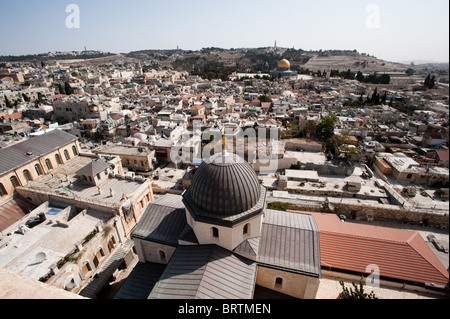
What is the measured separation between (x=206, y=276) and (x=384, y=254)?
41.6ft

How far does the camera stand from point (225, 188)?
10.9 m

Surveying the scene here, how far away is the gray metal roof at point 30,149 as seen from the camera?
19875 millimetres

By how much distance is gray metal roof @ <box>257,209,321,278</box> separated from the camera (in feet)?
37.0

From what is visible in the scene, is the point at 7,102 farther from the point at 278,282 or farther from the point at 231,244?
the point at 278,282

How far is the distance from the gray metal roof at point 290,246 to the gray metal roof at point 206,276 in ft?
4.08

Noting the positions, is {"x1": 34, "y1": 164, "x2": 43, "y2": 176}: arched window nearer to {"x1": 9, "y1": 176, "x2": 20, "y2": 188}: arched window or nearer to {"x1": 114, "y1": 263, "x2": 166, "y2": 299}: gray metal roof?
{"x1": 9, "y1": 176, "x2": 20, "y2": 188}: arched window

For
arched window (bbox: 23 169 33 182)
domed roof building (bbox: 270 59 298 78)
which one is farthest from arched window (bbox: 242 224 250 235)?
domed roof building (bbox: 270 59 298 78)

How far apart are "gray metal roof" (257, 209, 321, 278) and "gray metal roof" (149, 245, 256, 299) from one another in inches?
48.9

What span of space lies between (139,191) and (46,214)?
Result: 7.49 m

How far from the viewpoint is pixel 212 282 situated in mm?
10133

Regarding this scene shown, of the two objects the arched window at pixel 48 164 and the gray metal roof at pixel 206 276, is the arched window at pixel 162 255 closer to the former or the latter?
the gray metal roof at pixel 206 276

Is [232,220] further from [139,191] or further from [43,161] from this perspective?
[43,161]

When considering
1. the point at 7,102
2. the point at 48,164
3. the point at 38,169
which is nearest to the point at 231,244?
the point at 38,169
